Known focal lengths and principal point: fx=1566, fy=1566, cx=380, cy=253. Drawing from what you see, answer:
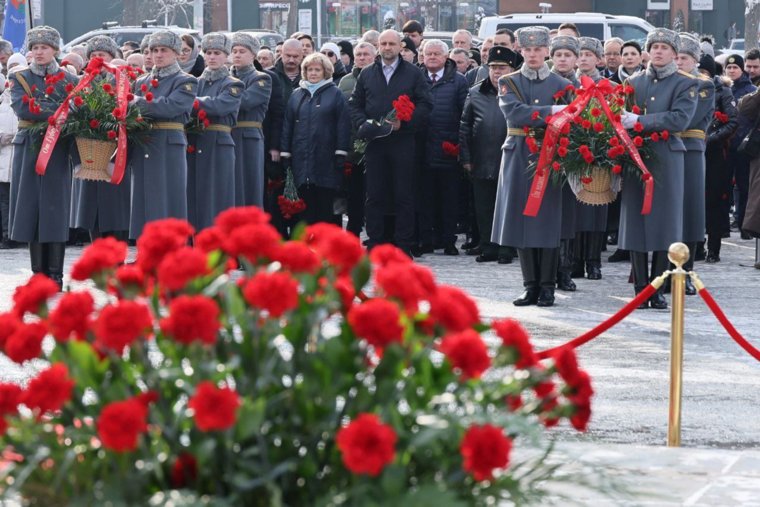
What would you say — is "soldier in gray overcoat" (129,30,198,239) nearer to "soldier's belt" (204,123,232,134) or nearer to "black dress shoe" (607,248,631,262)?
"soldier's belt" (204,123,232,134)

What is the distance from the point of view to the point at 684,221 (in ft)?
38.5

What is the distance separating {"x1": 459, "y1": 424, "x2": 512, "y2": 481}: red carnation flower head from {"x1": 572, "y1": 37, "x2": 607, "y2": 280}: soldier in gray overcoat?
917 centimetres

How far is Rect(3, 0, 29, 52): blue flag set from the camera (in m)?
19.3

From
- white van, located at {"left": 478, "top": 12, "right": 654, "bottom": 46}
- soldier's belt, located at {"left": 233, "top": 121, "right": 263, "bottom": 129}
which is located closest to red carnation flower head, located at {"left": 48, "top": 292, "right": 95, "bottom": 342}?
soldier's belt, located at {"left": 233, "top": 121, "right": 263, "bottom": 129}

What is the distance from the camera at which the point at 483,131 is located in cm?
1416

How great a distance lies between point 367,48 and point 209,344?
40.4 ft

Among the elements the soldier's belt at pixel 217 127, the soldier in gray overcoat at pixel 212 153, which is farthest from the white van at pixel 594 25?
the soldier's belt at pixel 217 127

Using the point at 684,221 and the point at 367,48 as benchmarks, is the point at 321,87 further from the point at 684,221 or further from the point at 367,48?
the point at 684,221

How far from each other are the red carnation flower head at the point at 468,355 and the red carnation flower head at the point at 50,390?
0.75 m

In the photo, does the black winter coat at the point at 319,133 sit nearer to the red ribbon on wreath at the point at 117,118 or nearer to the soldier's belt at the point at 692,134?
the red ribbon on wreath at the point at 117,118

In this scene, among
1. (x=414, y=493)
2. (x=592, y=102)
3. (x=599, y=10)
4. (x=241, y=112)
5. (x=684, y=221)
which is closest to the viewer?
(x=414, y=493)

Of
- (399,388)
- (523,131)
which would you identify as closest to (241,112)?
(523,131)

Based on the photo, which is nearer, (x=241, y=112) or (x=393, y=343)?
Answer: (x=393, y=343)

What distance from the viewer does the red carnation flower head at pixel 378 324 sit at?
3.06 meters
